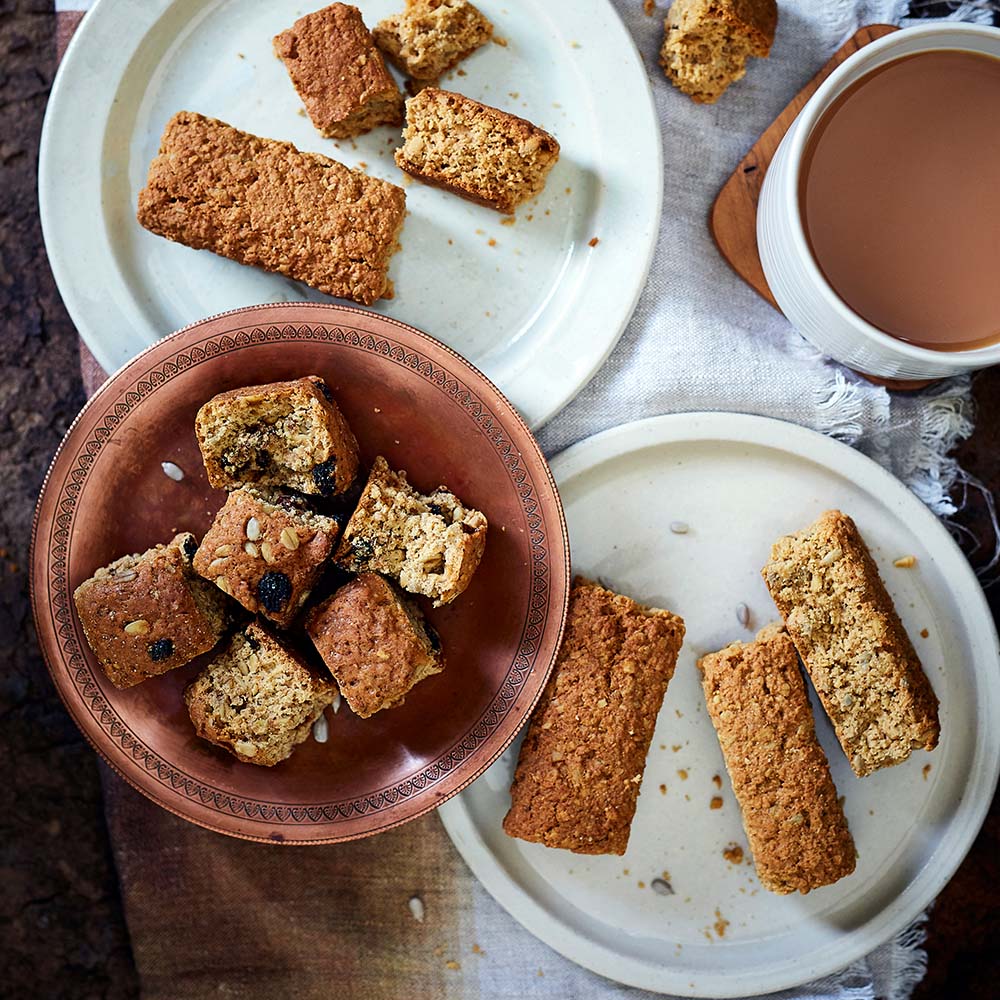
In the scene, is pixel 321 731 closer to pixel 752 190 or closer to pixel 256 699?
pixel 256 699

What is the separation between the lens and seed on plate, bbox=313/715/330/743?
2529 millimetres

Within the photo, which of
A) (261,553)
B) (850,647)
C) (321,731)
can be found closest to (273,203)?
(261,553)

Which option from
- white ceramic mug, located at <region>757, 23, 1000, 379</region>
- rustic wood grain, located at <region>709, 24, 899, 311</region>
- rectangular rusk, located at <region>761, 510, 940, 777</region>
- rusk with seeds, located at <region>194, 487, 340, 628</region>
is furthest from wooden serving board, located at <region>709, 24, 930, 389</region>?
rusk with seeds, located at <region>194, 487, 340, 628</region>

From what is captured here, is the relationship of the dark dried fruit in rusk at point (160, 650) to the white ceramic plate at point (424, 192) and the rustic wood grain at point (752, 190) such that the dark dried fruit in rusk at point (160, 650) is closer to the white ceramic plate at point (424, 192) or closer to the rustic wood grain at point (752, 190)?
the white ceramic plate at point (424, 192)

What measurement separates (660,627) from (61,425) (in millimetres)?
1901

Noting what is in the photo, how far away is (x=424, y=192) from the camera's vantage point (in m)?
2.61

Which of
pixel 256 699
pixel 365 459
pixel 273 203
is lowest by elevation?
pixel 256 699

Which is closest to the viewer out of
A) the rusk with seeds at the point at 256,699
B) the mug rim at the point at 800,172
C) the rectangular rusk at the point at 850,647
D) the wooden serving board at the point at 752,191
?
the mug rim at the point at 800,172

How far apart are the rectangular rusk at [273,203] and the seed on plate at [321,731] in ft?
3.73

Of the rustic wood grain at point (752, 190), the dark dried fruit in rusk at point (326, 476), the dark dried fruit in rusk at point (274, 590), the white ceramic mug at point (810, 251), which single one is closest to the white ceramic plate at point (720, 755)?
the white ceramic mug at point (810, 251)

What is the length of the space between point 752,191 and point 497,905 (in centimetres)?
219

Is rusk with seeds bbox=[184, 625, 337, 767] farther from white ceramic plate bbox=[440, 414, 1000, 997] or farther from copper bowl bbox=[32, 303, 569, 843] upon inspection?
white ceramic plate bbox=[440, 414, 1000, 997]

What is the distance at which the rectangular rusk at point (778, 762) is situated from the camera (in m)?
2.53

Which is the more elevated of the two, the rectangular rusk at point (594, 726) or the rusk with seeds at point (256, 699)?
the rusk with seeds at point (256, 699)
